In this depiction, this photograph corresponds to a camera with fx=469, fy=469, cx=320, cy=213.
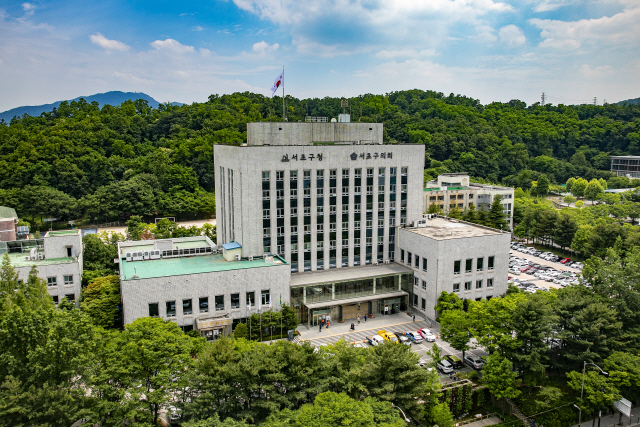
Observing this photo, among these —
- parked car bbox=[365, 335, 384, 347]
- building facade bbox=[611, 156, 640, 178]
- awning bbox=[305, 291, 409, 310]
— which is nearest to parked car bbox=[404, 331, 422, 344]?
parked car bbox=[365, 335, 384, 347]

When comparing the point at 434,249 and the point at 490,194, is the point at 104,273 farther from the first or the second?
the point at 490,194

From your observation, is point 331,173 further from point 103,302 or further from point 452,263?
point 103,302

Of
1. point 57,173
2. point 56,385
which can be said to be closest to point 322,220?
point 56,385

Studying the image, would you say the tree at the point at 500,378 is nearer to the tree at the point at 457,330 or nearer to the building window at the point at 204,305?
the tree at the point at 457,330

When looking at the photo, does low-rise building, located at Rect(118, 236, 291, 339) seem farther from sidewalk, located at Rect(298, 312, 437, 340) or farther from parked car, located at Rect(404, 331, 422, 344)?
parked car, located at Rect(404, 331, 422, 344)

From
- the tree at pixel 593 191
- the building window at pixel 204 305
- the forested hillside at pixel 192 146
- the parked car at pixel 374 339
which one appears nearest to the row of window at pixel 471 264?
the parked car at pixel 374 339

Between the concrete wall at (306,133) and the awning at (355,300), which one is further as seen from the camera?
the concrete wall at (306,133)
